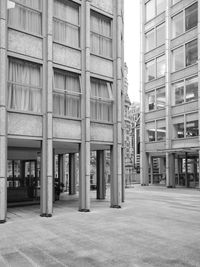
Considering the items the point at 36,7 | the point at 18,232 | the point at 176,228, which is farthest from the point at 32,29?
the point at 176,228

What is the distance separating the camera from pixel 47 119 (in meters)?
14.7

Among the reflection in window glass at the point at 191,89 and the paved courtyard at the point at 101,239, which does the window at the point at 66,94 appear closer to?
the paved courtyard at the point at 101,239

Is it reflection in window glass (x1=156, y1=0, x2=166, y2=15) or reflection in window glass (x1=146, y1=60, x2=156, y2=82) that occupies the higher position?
reflection in window glass (x1=156, y1=0, x2=166, y2=15)

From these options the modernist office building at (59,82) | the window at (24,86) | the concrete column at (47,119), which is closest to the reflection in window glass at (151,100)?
the modernist office building at (59,82)

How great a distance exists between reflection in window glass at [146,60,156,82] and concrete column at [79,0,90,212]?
24.3m

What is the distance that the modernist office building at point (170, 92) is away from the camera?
112ft

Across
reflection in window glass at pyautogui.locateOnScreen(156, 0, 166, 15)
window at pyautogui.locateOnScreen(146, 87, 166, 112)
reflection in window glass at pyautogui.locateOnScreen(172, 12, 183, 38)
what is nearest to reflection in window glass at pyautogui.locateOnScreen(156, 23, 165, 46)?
reflection in window glass at pyautogui.locateOnScreen(172, 12, 183, 38)

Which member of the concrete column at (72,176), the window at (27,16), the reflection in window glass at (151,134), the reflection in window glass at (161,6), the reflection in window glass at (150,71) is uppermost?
the reflection in window glass at (161,6)

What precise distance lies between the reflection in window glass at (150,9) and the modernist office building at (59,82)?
954 inches

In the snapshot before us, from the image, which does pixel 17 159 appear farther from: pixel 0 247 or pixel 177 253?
pixel 177 253

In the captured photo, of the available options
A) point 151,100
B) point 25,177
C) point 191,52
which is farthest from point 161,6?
point 25,177

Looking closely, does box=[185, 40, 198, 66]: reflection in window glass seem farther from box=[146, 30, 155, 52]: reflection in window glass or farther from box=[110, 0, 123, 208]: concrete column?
box=[110, 0, 123, 208]: concrete column

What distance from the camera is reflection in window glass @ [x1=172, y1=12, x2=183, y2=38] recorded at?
36.0 meters

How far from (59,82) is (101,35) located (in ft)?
13.3
